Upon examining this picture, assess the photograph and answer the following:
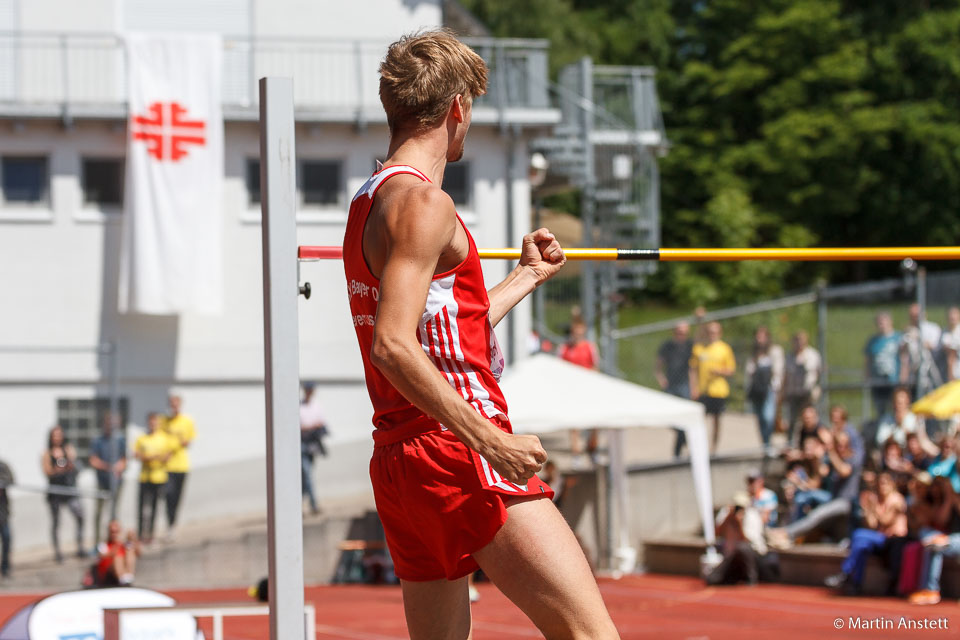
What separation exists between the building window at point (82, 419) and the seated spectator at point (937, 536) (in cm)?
1181

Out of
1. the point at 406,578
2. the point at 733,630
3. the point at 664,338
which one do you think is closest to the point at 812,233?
the point at 664,338

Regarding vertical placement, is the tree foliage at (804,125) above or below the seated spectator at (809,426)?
above

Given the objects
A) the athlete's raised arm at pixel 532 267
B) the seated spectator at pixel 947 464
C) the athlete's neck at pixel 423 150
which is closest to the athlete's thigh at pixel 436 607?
the athlete's raised arm at pixel 532 267

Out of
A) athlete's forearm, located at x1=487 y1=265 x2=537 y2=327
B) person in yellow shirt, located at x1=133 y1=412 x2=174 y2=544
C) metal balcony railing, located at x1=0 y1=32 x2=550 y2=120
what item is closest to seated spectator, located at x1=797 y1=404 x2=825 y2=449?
person in yellow shirt, located at x1=133 y1=412 x2=174 y2=544

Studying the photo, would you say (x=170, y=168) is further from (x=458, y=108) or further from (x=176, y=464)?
(x=458, y=108)

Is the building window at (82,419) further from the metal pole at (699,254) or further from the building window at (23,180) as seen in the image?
the metal pole at (699,254)

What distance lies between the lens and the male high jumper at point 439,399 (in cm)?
318

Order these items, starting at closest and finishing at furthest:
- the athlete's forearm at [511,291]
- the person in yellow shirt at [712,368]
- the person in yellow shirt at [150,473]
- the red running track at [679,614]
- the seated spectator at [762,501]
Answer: the athlete's forearm at [511,291] → the red running track at [679,614] → the seated spectator at [762,501] → the person in yellow shirt at [150,473] → the person in yellow shirt at [712,368]

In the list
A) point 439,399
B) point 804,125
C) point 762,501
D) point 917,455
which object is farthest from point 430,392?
point 804,125

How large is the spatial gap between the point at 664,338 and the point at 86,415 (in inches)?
336

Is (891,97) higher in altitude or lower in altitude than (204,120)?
higher

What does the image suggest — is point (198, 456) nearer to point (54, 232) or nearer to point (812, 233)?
point (54, 232)

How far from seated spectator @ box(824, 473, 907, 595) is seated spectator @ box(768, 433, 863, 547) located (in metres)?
1.54

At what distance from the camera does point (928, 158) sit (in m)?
44.0
